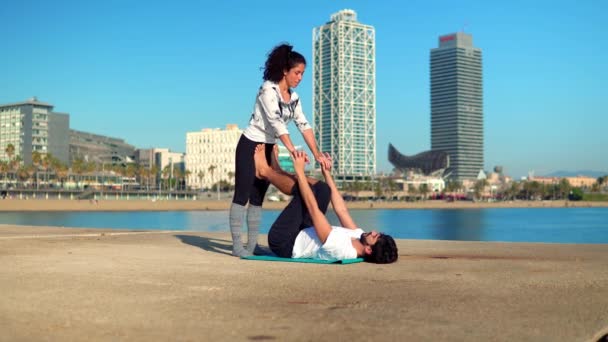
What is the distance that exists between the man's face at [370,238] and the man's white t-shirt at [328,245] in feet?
0.34

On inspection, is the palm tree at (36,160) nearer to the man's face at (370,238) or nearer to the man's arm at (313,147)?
the man's arm at (313,147)

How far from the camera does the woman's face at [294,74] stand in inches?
289

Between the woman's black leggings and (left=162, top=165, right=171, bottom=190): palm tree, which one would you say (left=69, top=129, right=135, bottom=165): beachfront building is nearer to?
(left=162, top=165, right=171, bottom=190): palm tree

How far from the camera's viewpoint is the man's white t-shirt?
6406 mm

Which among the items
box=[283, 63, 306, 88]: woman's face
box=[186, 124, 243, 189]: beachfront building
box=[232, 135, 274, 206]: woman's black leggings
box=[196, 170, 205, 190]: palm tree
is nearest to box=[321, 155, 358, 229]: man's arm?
box=[232, 135, 274, 206]: woman's black leggings

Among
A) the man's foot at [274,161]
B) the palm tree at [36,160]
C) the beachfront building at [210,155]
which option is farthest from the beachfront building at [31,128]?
the man's foot at [274,161]

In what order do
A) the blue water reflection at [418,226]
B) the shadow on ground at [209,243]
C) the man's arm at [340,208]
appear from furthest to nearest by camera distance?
the blue water reflection at [418,226] → the shadow on ground at [209,243] → the man's arm at [340,208]

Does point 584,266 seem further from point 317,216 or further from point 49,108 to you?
point 49,108

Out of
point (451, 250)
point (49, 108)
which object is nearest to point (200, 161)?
point (49, 108)

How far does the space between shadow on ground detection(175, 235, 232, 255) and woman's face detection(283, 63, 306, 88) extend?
224cm

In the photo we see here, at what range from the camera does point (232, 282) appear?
16.8 feet

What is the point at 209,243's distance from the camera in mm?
9625

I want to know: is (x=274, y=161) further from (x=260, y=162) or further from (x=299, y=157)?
(x=299, y=157)

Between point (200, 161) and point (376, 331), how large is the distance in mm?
179847
